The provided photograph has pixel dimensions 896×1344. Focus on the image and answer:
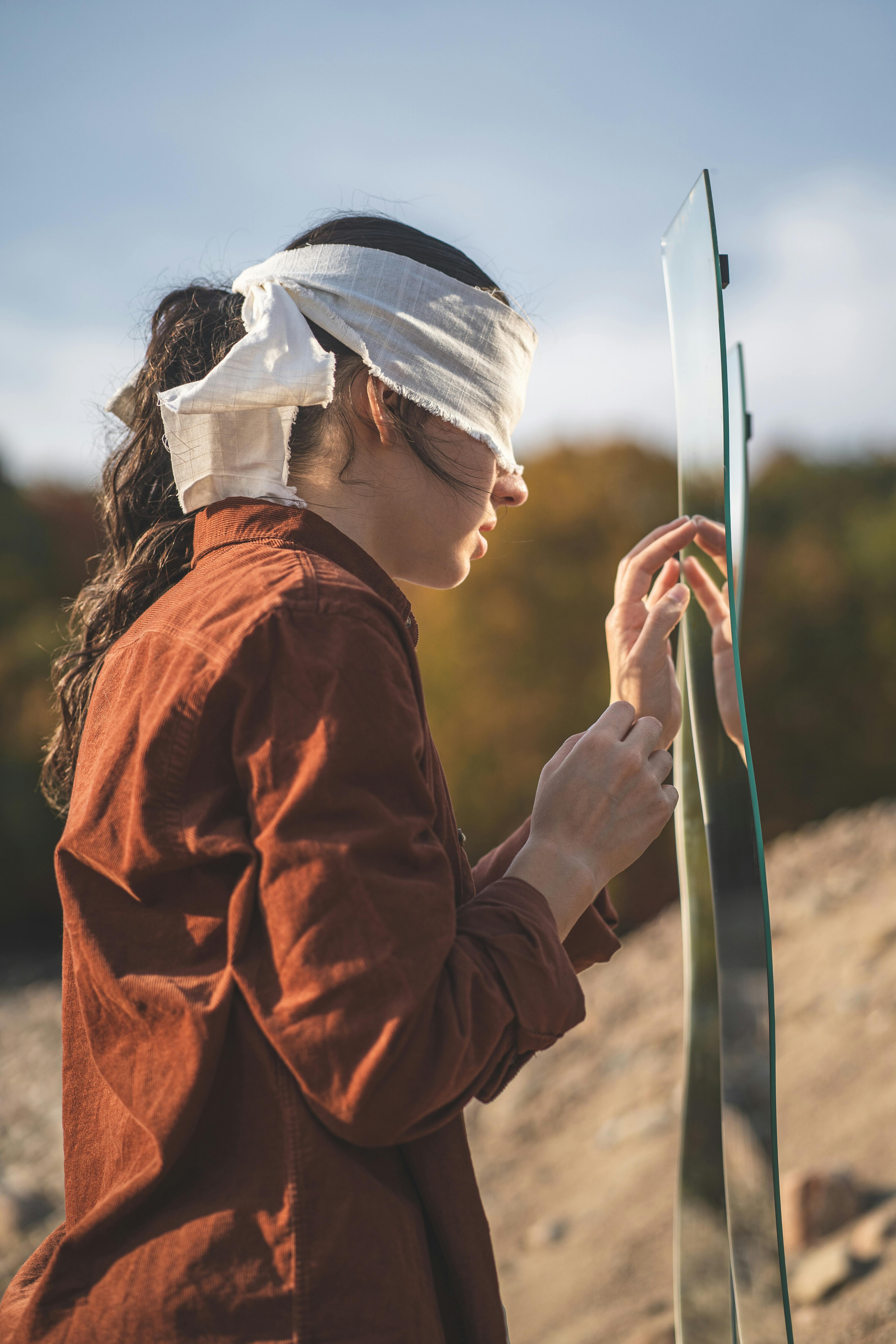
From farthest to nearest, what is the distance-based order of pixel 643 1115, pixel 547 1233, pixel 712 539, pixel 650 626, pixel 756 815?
pixel 643 1115 < pixel 547 1233 < pixel 712 539 < pixel 650 626 < pixel 756 815

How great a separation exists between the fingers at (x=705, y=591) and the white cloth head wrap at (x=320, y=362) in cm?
43

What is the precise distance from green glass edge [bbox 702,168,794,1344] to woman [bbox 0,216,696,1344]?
0.61ft

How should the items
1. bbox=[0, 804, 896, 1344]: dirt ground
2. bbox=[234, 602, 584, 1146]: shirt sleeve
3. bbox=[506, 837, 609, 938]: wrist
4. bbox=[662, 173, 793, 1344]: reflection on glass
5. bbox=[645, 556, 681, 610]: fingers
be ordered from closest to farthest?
bbox=[234, 602, 584, 1146]: shirt sleeve
bbox=[506, 837, 609, 938]: wrist
bbox=[662, 173, 793, 1344]: reflection on glass
bbox=[645, 556, 681, 610]: fingers
bbox=[0, 804, 896, 1344]: dirt ground

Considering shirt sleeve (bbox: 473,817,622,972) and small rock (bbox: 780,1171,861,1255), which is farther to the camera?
small rock (bbox: 780,1171,861,1255)

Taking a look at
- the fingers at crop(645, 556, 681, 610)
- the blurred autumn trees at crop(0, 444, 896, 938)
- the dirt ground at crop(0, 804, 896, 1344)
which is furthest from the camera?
the blurred autumn trees at crop(0, 444, 896, 938)

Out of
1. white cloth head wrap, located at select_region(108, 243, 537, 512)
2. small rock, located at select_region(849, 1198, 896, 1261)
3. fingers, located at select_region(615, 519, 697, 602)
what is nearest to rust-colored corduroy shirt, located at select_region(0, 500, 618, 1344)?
white cloth head wrap, located at select_region(108, 243, 537, 512)

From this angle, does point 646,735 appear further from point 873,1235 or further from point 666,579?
point 873,1235

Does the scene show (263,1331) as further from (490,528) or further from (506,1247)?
(506,1247)

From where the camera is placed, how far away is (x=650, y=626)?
56.9 inches

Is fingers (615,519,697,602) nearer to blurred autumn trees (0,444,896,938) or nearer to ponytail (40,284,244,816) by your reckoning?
ponytail (40,284,244,816)

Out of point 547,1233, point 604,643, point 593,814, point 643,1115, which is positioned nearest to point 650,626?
point 593,814

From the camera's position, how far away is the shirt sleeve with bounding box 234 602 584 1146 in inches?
34.1

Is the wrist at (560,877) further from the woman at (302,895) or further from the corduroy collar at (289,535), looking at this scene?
the corduroy collar at (289,535)

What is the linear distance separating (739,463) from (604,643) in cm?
427
